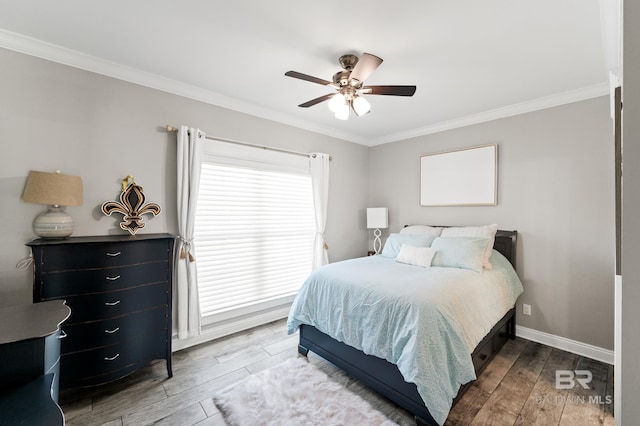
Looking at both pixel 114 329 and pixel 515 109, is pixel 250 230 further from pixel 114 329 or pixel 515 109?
pixel 515 109

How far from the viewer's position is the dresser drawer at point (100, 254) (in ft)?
5.76

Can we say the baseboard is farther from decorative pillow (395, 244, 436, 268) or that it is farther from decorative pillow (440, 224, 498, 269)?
decorative pillow (395, 244, 436, 268)

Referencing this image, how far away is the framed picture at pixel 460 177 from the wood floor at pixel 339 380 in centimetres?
175

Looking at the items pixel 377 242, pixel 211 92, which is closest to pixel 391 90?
pixel 211 92

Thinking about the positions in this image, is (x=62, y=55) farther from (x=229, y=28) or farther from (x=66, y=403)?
(x=66, y=403)

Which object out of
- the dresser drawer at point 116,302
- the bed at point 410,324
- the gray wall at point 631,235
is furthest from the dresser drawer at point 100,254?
the gray wall at point 631,235

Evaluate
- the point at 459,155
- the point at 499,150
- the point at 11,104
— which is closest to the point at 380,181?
the point at 459,155

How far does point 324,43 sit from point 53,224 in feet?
7.97

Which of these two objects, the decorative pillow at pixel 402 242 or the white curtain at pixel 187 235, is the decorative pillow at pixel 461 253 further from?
the white curtain at pixel 187 235

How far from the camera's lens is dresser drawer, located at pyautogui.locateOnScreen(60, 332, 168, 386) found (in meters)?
1.82

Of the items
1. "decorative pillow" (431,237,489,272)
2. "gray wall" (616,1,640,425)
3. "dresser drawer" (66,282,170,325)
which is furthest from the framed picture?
"dresser drawer" (66,282,170,325)

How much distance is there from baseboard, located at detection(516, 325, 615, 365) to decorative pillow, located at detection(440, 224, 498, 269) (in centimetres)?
105

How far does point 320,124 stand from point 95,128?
101 inches

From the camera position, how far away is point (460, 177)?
3.48m
